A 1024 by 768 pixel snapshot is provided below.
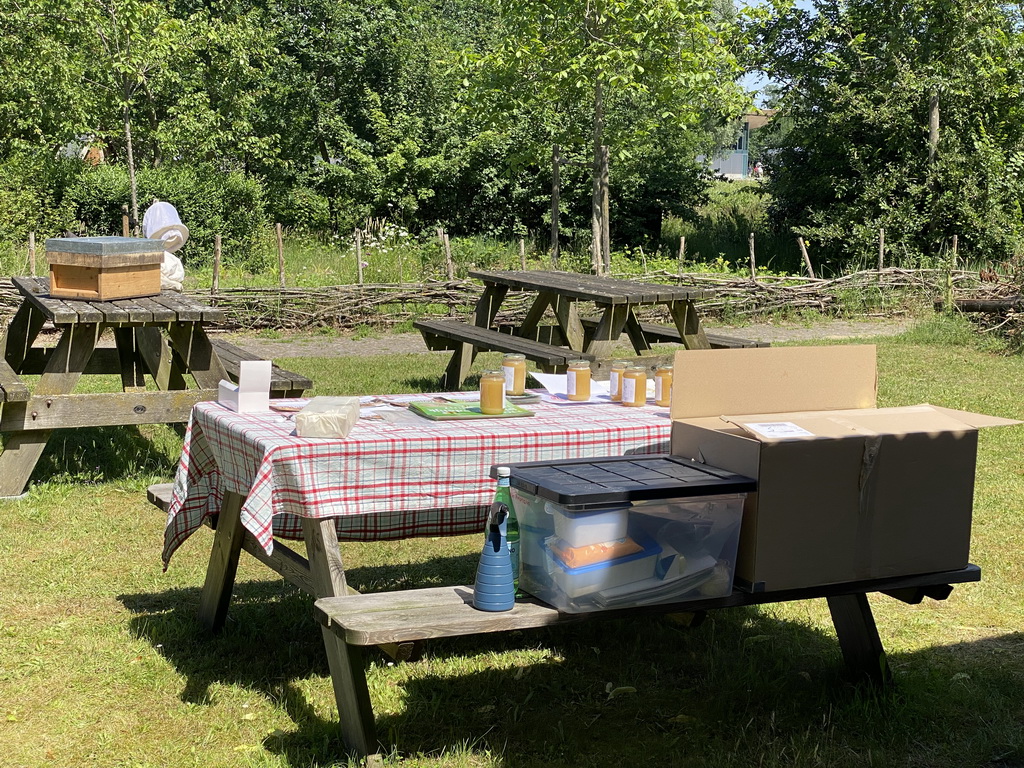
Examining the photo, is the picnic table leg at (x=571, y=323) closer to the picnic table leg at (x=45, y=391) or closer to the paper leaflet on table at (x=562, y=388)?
the picnic table leg at (x=45, y=391)

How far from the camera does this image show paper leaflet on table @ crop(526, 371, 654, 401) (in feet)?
13.4

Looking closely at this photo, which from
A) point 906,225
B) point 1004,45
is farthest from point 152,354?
point 1004,45

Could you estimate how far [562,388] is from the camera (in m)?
4.21

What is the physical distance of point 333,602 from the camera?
9.43 feet

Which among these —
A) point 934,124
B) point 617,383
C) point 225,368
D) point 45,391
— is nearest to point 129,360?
point 225,368

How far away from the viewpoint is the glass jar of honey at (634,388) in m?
3.90

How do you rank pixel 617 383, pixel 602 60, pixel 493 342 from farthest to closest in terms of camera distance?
pixel 602 60, pixel 493 342, pixel 617 383

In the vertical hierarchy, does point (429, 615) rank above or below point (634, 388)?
below

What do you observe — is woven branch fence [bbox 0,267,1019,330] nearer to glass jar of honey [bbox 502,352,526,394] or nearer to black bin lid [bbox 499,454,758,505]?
glass jar of honey [bbox 502,352,526,394]

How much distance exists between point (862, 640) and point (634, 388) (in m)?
1.11

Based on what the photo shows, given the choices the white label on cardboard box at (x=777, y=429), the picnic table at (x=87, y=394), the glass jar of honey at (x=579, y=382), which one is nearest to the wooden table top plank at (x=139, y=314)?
the picnic table at (x=87, y=394)

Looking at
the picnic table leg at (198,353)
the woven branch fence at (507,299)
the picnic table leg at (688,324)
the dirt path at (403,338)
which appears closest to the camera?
the picnic table leg at (198,353)

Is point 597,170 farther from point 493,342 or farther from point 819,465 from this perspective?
point 819,465

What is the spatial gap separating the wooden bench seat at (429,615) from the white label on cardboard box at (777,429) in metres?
0.43
